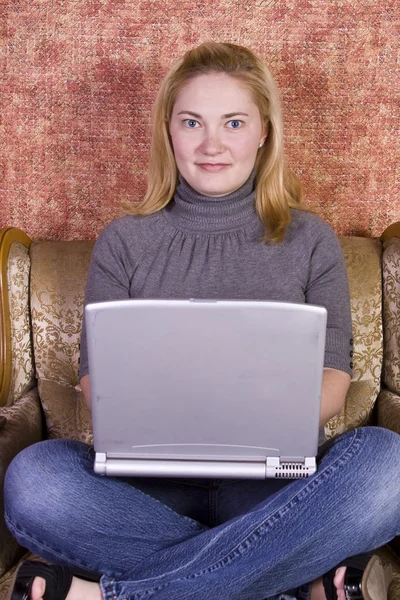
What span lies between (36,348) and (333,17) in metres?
1.23

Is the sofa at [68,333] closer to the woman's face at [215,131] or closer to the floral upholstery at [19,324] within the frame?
the floral upholstery at [19,324]

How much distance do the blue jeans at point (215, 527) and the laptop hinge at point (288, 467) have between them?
0.09m

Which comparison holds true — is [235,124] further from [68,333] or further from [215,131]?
[68,333]

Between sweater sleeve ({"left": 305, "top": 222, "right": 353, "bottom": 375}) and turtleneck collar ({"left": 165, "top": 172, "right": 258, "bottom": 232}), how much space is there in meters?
0.18

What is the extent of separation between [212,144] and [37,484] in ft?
2.72

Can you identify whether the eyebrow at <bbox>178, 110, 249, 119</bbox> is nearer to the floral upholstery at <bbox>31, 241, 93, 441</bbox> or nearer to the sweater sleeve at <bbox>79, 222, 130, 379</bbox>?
the sweater sleeve at <bbox>79, 222, 130, 379</bbox>

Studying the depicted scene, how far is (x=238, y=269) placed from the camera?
1.76m

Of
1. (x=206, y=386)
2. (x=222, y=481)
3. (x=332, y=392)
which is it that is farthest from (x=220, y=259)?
(x=206, y=386)

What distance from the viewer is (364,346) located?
6.62 ft

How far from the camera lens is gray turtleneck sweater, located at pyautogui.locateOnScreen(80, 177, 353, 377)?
5.72 ft

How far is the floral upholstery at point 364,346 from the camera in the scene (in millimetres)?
2018

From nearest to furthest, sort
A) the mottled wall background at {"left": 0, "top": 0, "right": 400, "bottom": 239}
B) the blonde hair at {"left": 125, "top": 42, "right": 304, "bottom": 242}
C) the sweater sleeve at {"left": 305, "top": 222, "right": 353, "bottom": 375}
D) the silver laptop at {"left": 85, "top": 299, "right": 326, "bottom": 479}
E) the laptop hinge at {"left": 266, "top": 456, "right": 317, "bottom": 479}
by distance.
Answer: the silver laptop at {"left": 85, "top": 299, "right": 326, "bottom": 479} < the laptop hinge at {"left": 266, "top": 456, "right": 317, "bottom": 479} < the sweater sleeve at {"left": 305, "top": 222, "right": 353, "bottom": 375} < the blonde hair at {"left": 125, "top": 42, "right": 304, "bottom": 242} < the mottled wall background at {"left": 0, "top": 0, "right": 400, "bottom": 239}

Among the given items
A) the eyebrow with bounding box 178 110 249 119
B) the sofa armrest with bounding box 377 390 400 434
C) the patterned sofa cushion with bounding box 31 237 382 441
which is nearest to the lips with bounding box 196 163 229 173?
the eyebrow with bounding box 178 110 249 119

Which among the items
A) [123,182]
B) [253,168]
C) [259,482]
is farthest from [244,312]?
[123,182]
